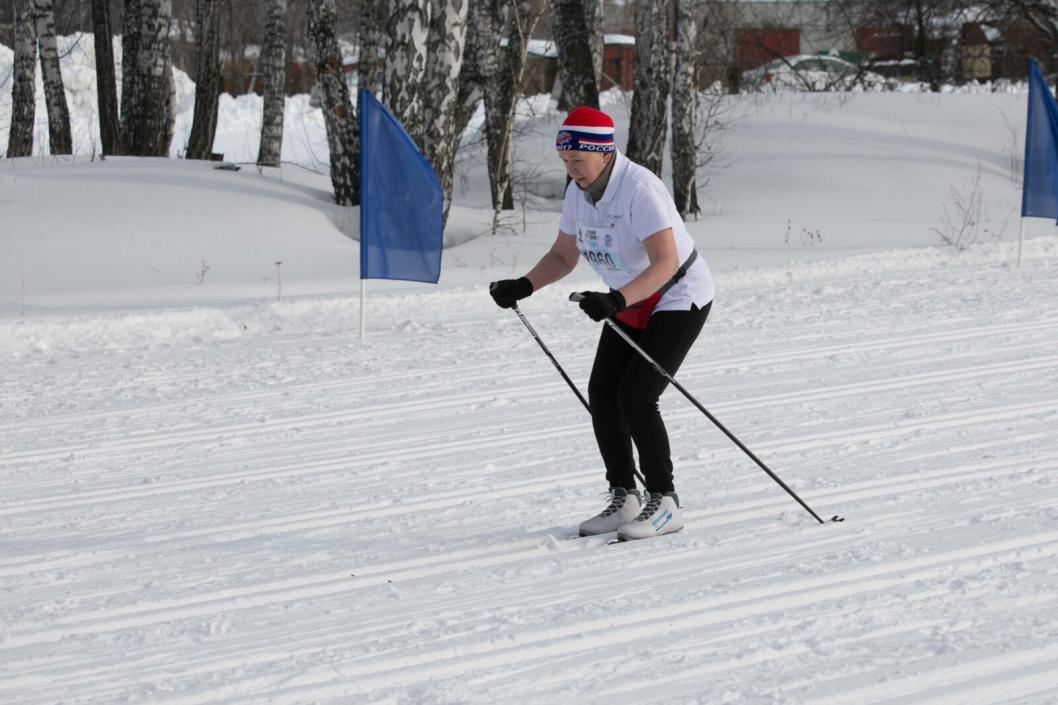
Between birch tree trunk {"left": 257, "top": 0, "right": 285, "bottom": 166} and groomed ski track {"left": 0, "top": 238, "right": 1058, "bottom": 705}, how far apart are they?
444 inches

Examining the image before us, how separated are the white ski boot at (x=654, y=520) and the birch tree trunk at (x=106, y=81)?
14.6 meters

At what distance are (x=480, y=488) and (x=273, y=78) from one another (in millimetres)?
16171

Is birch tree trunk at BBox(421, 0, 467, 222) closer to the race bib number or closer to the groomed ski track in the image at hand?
the groomed ski track

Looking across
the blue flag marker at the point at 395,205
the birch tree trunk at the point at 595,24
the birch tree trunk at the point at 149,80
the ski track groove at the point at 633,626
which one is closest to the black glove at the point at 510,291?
the ski track groove at the point at 633,626

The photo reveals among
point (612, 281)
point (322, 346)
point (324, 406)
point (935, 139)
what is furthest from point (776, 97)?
point (612, 281)

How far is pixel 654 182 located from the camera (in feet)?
15.8

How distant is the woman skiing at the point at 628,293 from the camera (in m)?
4.71

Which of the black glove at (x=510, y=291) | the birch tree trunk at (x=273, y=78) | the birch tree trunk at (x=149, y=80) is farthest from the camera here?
the birch tree trunk at (x=273, y=78)

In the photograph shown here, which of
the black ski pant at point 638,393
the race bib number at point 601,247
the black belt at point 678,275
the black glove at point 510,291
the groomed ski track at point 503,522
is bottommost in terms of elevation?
the groomed ski track at point 503,522

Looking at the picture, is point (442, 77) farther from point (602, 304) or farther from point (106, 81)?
point (602, 304)

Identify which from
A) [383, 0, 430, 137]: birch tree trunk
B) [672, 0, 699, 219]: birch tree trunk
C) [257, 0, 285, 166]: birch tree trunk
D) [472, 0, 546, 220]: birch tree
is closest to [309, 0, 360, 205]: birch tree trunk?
[383, 0, 430, 137]: birch tree trunk

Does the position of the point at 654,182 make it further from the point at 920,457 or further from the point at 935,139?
the point at 935,139

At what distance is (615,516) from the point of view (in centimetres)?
519

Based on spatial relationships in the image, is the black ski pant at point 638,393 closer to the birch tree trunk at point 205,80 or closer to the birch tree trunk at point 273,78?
the birch tree trunk at point 205,80
